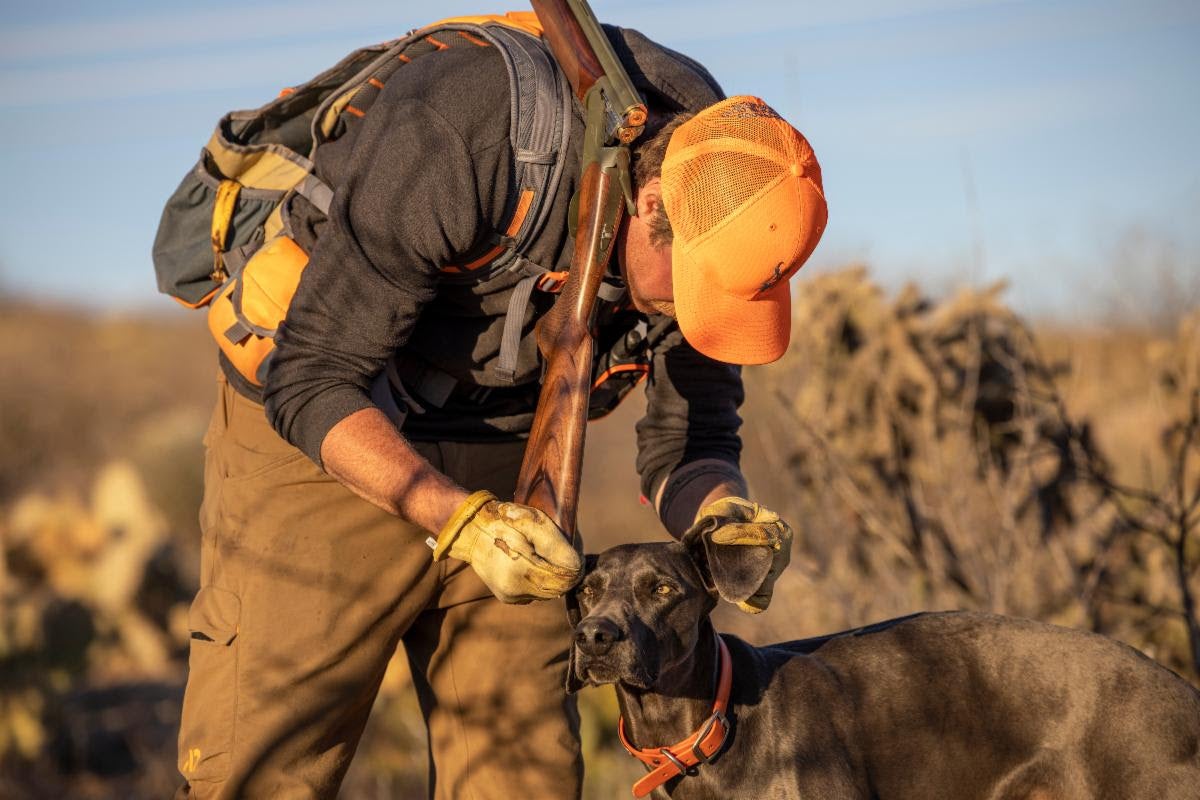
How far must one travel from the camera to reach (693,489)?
4117 mm

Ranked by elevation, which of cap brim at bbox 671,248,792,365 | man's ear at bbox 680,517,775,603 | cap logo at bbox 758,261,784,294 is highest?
cap logo at bbox 758,261,784,294

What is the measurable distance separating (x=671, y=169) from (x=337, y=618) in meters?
1.56

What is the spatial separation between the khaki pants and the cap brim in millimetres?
809

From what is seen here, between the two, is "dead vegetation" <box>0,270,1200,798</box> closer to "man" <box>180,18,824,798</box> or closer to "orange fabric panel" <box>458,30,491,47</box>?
"man" <box>180,18,824,798</box>

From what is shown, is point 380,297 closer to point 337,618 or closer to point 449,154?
point 449,154

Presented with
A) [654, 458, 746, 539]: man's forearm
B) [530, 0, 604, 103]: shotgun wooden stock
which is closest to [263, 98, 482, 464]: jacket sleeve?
[530, 0, 604, 103]: shotgun wooden stock

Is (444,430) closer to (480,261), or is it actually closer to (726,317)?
(480,261)

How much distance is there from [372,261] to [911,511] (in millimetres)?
4367

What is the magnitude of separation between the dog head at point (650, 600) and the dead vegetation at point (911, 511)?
243cm

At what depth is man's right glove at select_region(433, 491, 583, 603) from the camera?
3.11m

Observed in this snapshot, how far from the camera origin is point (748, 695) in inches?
148

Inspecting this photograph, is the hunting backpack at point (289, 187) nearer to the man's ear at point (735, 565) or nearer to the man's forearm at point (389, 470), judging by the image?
the man's forearm at point (389, 470)

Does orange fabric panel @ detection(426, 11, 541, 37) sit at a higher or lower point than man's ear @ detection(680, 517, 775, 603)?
higher

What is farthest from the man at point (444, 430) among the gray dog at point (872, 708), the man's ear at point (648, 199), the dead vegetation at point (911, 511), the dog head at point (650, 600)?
the dead vegetation at point (911, 511)
